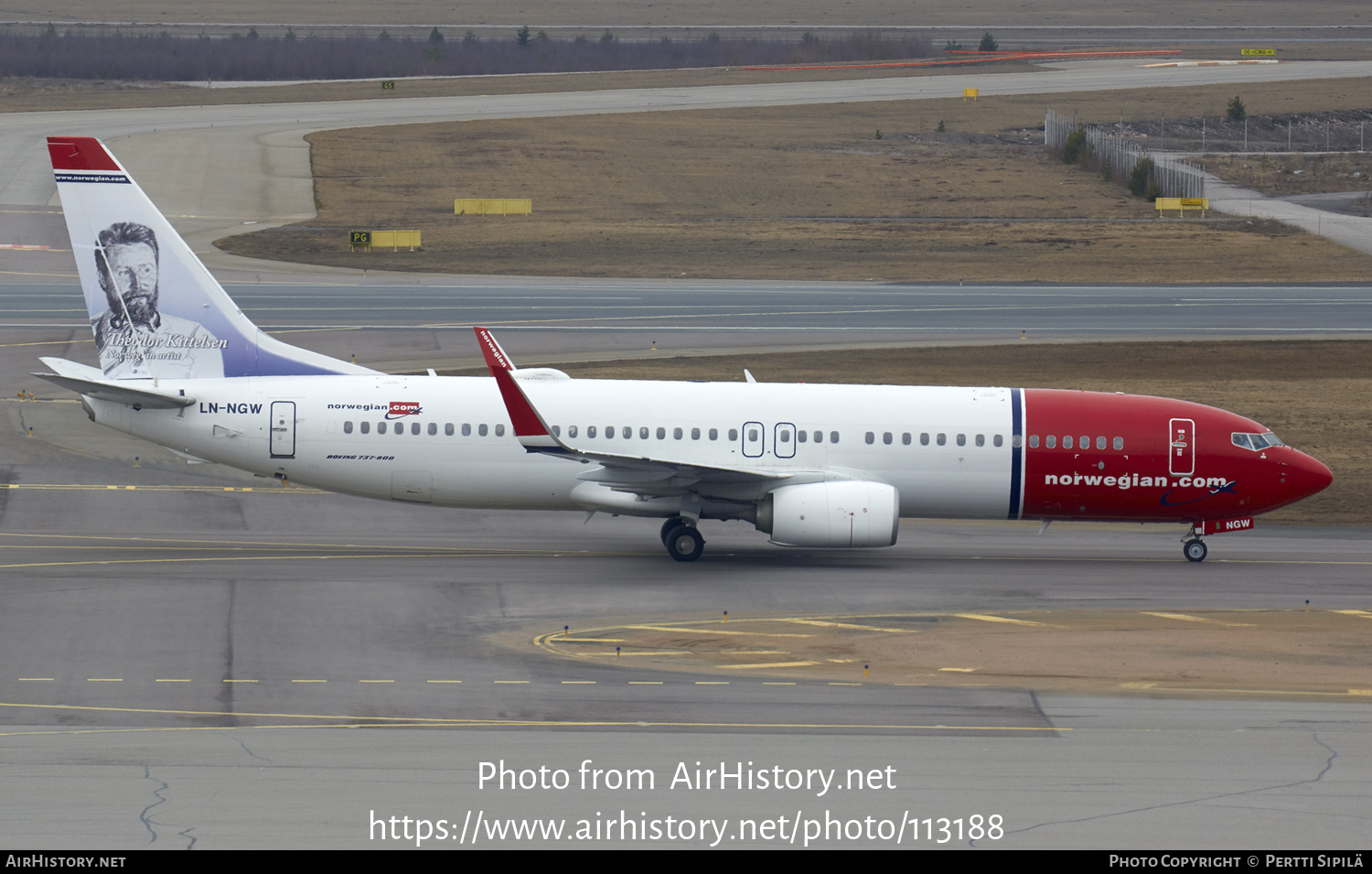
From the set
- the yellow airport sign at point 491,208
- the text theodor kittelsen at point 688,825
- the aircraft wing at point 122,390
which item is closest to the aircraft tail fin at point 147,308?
the aircraft wing at point 122,390

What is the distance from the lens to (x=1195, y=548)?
3547 cm

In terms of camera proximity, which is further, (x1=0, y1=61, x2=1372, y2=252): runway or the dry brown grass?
the dry brown grass

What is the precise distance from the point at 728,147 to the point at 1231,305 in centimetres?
4668

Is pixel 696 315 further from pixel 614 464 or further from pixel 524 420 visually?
pixel 524 420

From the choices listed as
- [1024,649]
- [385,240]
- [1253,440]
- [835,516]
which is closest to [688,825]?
[1024,649]

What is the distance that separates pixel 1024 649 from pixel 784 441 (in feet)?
28.4

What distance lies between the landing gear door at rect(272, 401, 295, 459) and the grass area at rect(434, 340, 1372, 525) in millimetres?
17161

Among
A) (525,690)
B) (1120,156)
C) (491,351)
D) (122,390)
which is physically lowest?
(525,690)

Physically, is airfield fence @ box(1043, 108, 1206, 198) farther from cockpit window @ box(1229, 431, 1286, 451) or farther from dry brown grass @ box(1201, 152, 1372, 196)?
cockpit window @ box(1229, 431, 1286, 451)

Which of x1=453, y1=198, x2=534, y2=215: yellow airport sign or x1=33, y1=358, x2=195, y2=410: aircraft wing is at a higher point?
x1=453, y1=198, x2=534, y2=215: yellow airport sign

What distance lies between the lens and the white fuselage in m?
34.2

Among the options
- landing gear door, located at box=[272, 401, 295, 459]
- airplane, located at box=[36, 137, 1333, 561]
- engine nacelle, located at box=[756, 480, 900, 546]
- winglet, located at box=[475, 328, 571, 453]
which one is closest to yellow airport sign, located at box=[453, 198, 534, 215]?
airplane, located at box=[36, 137, 1333, 561]

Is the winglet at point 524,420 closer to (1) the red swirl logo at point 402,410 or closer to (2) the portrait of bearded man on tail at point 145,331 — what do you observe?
(1) the red swirl logo at point 402,410
